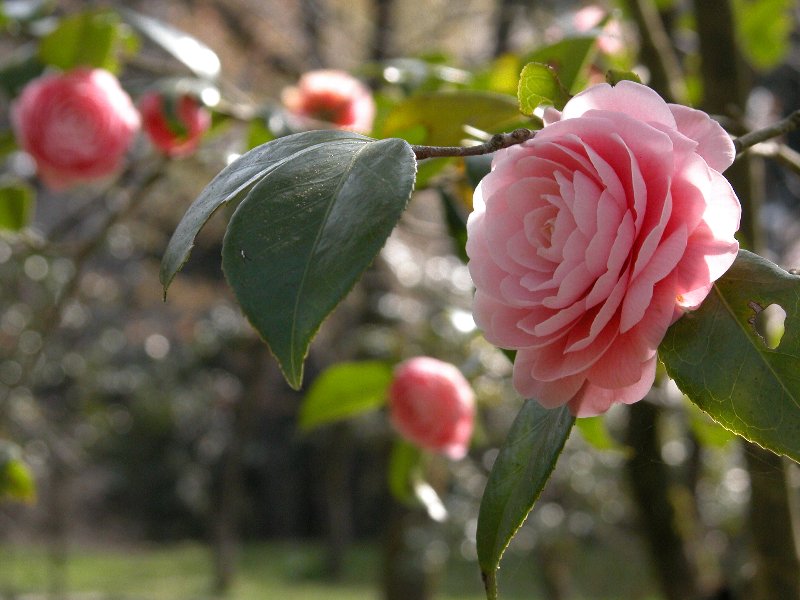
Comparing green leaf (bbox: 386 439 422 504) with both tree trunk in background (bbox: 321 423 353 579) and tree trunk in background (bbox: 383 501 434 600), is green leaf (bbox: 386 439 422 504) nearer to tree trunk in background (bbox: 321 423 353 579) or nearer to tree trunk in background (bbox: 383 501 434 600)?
tree trunk in background (bbox: 383 501 434 600)

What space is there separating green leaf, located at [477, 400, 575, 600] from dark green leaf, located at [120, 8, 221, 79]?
59 cm

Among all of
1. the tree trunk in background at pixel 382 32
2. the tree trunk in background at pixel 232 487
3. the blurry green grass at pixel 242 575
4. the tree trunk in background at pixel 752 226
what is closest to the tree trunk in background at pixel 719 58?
the tree trunk in background at pixel 752 226

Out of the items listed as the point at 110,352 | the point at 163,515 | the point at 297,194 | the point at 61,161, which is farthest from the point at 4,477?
the point at 163,515

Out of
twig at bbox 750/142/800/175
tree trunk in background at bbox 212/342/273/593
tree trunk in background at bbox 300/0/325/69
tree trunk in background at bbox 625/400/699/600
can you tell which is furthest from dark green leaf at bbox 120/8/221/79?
tree trunk in background at bbox 212/342/273/593

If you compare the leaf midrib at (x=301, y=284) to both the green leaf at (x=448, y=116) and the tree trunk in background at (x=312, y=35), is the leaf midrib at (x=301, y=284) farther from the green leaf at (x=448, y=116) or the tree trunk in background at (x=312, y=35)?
the tree trunk in background at (x=312, y=35)

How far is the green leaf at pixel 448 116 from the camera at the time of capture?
439mm

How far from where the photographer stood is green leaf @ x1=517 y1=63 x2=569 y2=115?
31 cm

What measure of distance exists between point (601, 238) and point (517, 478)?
0.09 meters

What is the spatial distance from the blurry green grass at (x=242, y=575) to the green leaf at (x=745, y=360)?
2.59 metres

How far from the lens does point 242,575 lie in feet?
14.0

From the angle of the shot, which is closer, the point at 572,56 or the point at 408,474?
the point at 572,56

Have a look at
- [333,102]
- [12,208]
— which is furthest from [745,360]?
[12,208]

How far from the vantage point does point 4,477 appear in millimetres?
884

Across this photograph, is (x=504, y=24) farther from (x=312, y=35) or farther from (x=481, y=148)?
(x=481, y=148)
